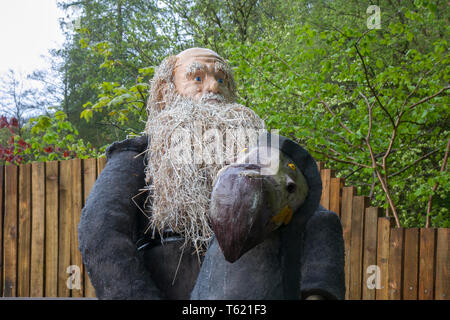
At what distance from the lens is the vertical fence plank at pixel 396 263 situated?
276 centimetres

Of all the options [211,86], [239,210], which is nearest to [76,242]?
[211,86]

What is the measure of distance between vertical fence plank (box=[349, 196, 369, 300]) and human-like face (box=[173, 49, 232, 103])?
1464 mm

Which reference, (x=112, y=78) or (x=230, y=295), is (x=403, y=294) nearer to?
(x=230, y=295)

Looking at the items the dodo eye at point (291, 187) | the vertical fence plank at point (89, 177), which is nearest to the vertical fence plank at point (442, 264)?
the dodo eye at point (291, 187)

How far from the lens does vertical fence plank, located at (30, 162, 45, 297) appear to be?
3.20 metres

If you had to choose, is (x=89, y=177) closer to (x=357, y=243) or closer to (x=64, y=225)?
(x=64, y=225)

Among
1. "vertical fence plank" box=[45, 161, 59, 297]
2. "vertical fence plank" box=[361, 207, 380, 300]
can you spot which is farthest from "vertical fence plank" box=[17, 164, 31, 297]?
"vertical fence plank" box=[361, 207, 380, 300]

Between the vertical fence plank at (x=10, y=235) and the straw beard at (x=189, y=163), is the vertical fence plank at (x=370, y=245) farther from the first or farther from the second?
the vertical fence plank at (x=10, y=235)

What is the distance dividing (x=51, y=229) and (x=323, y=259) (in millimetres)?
2434

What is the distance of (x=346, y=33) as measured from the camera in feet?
9.64

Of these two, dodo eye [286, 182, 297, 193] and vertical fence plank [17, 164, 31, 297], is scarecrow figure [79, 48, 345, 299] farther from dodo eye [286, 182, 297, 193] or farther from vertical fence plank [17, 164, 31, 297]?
vertical fence plank [17, 164, 31, 297]

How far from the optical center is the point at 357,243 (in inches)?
114

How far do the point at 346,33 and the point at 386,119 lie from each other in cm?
90

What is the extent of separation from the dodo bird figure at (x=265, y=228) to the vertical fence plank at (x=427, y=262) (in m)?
1.64
